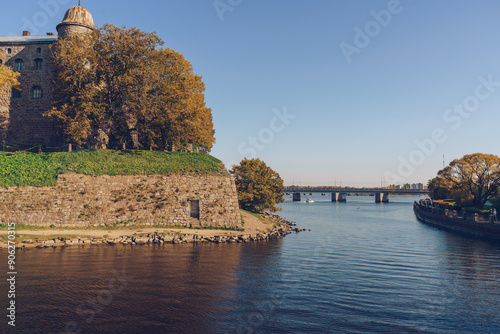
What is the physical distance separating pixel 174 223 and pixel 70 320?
82.9ft

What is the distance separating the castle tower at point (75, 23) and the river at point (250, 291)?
120ft

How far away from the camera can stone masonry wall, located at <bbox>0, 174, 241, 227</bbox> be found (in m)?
34.5

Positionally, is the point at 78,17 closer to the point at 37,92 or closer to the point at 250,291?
the point at 37,92

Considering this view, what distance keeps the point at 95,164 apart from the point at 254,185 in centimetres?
2681

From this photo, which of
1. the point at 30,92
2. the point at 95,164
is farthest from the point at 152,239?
the point at 30,92

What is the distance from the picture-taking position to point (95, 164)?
130 ft

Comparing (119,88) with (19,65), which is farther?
(19,65)

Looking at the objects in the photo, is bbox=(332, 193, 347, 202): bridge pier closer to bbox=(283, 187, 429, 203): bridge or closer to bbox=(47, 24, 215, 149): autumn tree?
bbox=(283, 187, 429, 203): bridge

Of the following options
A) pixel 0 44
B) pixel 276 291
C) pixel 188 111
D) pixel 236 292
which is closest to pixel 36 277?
pixel 236 292

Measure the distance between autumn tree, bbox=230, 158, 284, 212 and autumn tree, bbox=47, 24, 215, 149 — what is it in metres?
15.2

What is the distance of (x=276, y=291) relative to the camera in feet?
60.3

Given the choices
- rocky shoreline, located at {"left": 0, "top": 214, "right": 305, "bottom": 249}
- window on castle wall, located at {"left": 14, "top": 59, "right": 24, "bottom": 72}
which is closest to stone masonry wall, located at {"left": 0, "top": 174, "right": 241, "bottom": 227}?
rocky shoreline, located at {"left": 0, "top": 214, "right": 305, "bottom": 249}

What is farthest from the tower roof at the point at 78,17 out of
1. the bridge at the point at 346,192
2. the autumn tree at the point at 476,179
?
the bridge at the point at 346,192

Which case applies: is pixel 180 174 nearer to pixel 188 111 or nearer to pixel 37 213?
pixel 188 111
